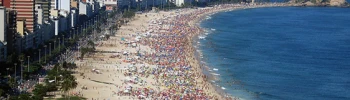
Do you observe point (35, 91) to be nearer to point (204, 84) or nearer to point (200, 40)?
point (204, 84)

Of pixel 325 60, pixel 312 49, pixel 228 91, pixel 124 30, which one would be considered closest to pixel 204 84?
pixel 228 91

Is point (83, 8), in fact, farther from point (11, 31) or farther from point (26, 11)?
point (11, 31)

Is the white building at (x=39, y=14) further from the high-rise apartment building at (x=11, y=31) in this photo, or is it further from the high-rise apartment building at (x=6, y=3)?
the high-rise apartment building at (x=11, y=31)

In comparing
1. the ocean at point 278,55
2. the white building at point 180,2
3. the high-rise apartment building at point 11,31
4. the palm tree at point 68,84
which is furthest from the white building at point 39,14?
the white building at point 180,2

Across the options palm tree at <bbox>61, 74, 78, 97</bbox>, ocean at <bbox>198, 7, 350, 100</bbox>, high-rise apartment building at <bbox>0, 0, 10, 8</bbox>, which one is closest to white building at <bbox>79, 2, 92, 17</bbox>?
ocean at <bbox>198, 7, 350, 100</bbox>

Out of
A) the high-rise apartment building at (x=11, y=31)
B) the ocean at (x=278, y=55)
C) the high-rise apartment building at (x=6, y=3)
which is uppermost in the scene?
the high-rise apartment building at (x=6, y=3)

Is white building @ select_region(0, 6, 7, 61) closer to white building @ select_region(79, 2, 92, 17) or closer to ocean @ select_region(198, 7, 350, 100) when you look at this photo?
ocean @ select_region(198, 7, 350, 100)

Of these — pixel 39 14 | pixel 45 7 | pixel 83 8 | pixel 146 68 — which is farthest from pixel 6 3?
pixel 83 8
